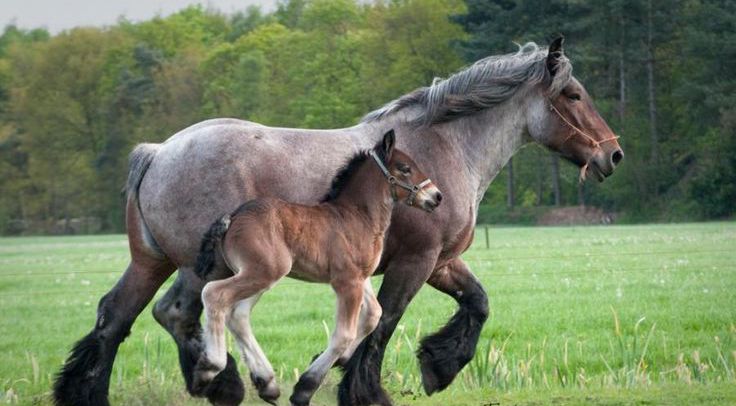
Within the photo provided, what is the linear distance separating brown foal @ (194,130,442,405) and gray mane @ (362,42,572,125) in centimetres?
93

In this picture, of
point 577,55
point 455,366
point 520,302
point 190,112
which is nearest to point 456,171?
point 455,366

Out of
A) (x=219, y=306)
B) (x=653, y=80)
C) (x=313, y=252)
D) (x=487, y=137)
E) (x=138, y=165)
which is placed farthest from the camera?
(x=653, y=80)

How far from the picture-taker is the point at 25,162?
275ft

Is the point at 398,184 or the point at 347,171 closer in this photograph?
the point at 398,184

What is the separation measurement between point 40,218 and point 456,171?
7797cm

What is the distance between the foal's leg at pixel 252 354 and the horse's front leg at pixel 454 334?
5.40 ft

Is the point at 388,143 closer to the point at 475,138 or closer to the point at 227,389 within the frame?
the point at 475,138

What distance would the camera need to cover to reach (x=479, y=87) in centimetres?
980

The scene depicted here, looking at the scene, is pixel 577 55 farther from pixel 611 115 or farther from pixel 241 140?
pixel 241 140

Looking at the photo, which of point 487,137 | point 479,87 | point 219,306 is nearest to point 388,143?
point 487,137

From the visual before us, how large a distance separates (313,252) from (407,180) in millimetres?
867

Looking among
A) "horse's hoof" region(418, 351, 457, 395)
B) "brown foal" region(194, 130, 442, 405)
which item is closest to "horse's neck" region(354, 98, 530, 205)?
"brown foal" region(194, 130, 442, 405)

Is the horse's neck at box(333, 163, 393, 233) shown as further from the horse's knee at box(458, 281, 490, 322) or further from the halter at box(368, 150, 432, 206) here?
the horse's knee at box(458, 281, 490, 322)

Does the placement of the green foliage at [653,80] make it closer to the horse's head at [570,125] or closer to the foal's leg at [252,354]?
the horse's head at [570,125]
